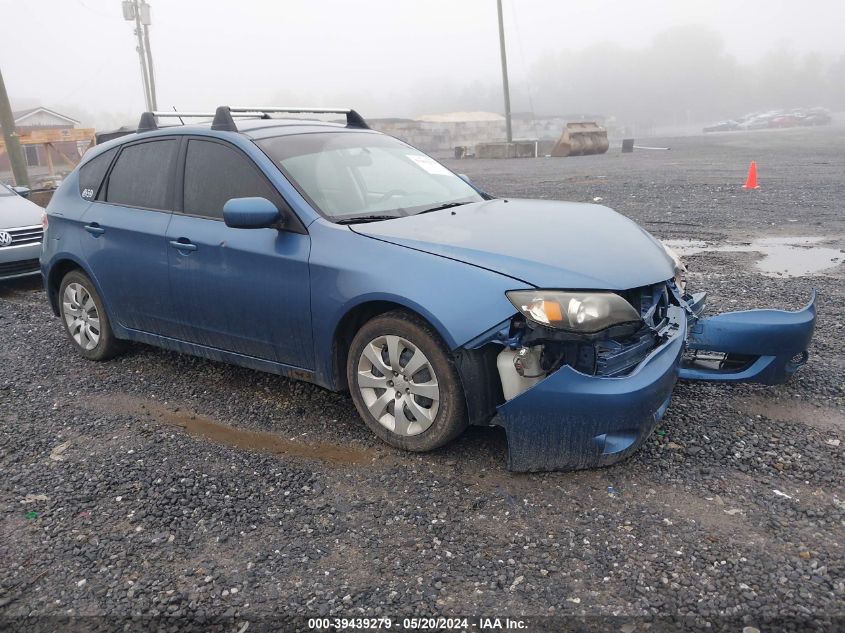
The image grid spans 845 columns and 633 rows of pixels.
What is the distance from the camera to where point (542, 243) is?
3.81 m

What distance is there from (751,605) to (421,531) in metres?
1.32

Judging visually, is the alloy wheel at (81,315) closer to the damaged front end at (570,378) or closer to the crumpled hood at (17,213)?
the damaged front end at (570,378)

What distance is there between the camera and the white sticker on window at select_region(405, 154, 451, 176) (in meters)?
5.13

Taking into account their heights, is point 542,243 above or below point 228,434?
above

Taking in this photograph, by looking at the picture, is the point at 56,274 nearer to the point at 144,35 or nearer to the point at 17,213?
the point at 17,213

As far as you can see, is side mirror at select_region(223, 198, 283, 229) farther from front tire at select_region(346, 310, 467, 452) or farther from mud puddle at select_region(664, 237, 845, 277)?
A: mud puddle at select_region(664, 237, 845, 277)

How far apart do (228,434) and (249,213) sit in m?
1.31

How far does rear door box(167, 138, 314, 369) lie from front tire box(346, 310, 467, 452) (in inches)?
15.9

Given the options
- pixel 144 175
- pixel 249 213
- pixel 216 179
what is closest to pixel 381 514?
pixel 249 213

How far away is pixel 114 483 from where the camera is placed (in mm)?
3797

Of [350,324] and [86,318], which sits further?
[86,318]

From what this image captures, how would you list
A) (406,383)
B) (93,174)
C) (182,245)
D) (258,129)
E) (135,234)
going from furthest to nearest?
(93,174), (135,234), (258,129), (182,245), (406,383)

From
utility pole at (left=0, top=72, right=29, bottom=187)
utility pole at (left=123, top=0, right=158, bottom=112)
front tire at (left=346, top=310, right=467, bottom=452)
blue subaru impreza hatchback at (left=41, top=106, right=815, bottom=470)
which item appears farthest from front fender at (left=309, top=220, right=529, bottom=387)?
utility pole at (left=123, top=0, right=158, bottom=112)

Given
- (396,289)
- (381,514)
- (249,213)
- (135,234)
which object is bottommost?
(381,514)
